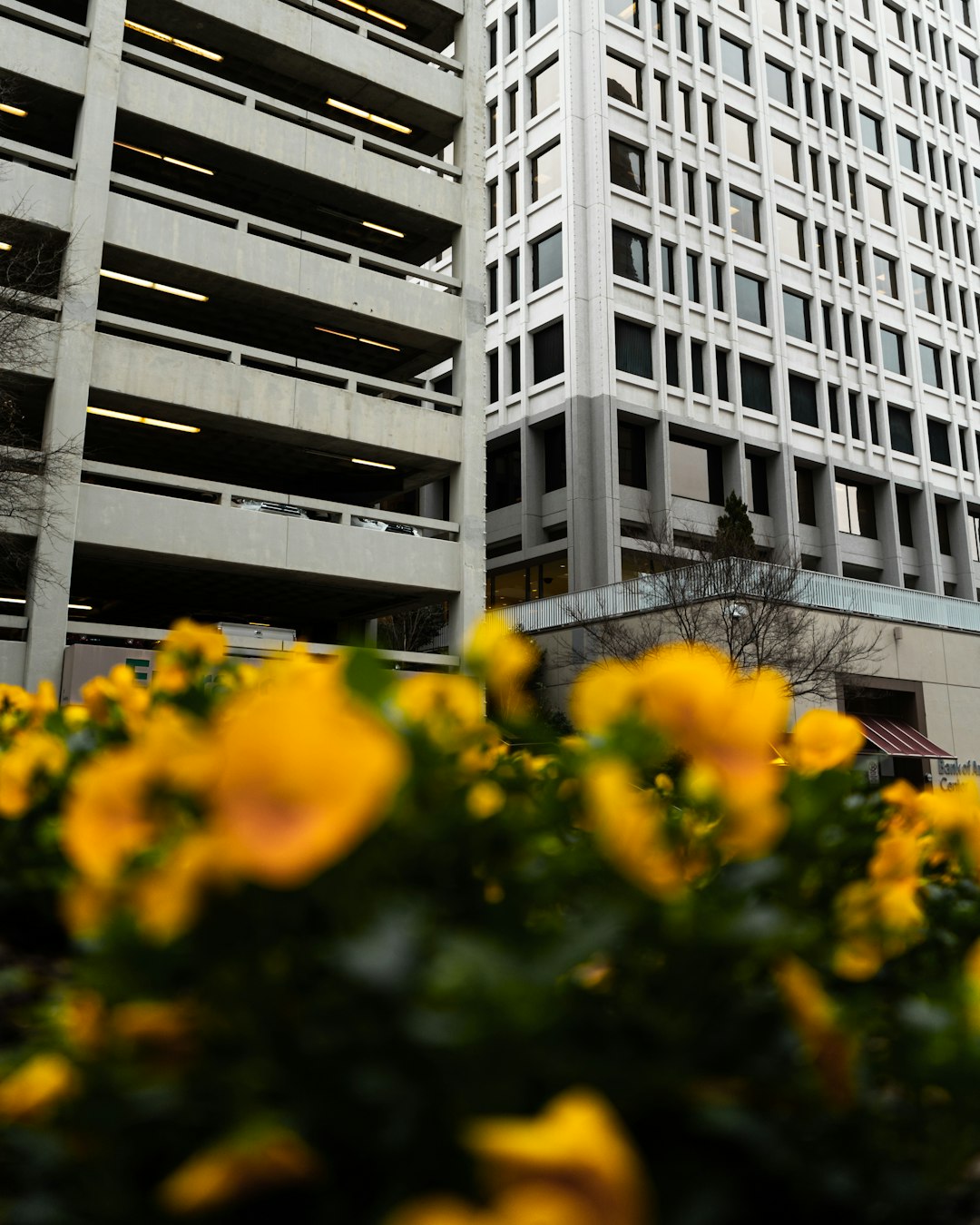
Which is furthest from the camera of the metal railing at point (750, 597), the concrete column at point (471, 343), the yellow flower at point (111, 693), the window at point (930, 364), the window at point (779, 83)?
the window at point (930, 364)

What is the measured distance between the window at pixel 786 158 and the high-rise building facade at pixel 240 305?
2148 centimetres

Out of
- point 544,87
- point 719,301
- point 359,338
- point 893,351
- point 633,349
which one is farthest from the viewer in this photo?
point 893,351

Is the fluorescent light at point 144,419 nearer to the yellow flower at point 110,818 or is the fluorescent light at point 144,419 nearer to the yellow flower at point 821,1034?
the yellow flower at point 110,818

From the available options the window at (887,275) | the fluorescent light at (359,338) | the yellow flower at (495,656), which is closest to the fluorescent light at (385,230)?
the fluorescent light at (359,338)

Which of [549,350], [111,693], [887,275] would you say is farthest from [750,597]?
[887,275]

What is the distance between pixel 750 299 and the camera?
42.0 metres

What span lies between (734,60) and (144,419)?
35.6 metres

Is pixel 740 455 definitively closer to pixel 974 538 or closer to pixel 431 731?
pixel 974 538

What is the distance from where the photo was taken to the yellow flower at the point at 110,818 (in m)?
0.84

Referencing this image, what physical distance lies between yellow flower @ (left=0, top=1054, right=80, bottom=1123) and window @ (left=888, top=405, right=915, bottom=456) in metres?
48.9

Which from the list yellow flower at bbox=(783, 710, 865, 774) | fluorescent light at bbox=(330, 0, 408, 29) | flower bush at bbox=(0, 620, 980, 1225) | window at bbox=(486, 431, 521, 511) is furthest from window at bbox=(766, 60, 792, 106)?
flower bush at bbox=(0, 620, 980, 1225)

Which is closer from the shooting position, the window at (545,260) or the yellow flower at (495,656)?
the yellow flower at (495,656)

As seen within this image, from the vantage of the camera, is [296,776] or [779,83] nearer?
[296,776]

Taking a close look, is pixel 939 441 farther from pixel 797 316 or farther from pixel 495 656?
pixel 495 656
